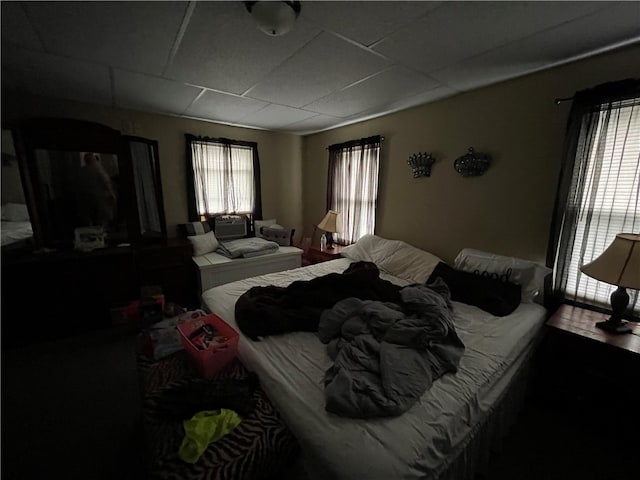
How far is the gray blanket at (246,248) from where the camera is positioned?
323cm

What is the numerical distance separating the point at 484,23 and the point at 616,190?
1331 millimetres

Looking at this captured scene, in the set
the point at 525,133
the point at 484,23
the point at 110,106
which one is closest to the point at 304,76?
the point at 484,23

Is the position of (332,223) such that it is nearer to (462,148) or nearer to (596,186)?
(462,148)

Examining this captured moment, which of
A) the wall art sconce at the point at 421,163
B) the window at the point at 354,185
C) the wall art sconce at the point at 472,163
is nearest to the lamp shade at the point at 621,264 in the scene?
the wall art sconce at the point at 472,163

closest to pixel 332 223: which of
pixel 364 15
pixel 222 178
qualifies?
pixel 222 178

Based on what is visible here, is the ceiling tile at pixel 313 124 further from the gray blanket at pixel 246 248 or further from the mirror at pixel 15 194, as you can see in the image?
the mirror at pixel 15 194

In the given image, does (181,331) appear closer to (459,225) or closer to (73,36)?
(73,36)

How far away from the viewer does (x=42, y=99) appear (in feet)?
8.42

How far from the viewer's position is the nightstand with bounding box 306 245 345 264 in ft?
11.0

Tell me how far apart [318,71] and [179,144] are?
2150mm

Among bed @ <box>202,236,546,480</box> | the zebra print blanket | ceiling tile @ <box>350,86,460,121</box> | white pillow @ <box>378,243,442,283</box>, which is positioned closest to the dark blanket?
bed @ <box>202,236,546,480</box>

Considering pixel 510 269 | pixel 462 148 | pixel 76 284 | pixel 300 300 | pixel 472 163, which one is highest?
pixel 462 148

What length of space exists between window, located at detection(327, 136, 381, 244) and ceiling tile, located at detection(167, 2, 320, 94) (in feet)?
5.11

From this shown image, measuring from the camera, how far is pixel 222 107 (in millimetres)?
2865
